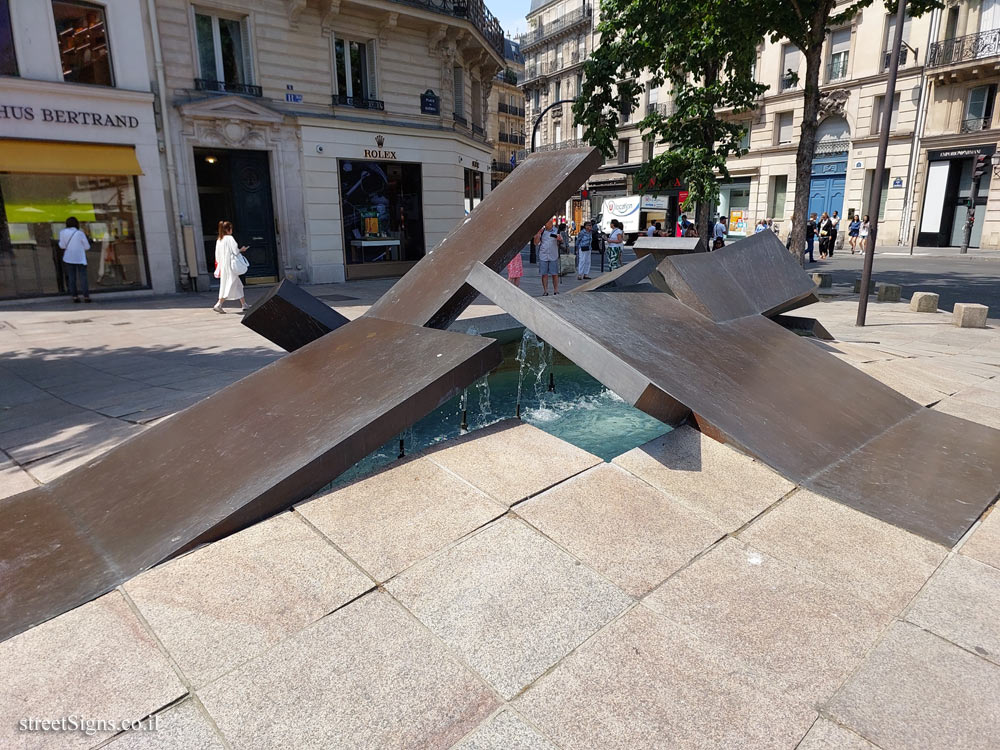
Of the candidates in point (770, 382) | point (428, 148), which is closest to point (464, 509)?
point (770, 382)

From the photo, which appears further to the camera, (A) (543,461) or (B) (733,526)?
(A) (543,461)

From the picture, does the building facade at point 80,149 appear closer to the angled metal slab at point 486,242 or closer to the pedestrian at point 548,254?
the pedestrian at point 548,254

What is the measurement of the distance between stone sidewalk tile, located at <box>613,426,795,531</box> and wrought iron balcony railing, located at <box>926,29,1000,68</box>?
34055mm

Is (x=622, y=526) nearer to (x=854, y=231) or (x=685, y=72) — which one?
(x=685, y=72)

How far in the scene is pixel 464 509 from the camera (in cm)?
268

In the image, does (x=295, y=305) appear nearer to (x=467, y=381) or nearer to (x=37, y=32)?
(x=467, y=381)

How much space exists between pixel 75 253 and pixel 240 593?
13.6 meters

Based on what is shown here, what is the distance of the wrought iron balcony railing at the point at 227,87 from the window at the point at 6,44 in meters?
3.57

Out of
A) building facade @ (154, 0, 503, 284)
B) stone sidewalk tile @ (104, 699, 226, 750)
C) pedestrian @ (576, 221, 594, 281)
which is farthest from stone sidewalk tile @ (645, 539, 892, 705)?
building facade @ (154, 0, 503, 284)

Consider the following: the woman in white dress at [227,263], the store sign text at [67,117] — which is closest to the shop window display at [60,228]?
the store sign text at [67,117]

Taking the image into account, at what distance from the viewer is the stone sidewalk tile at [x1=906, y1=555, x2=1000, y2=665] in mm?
2035

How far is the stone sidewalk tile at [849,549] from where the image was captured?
2264mm

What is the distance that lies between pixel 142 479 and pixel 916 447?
4.08m

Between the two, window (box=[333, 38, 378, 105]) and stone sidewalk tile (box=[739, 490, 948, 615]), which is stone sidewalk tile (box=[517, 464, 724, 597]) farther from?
window (box=[333, 38, 378, 105])
